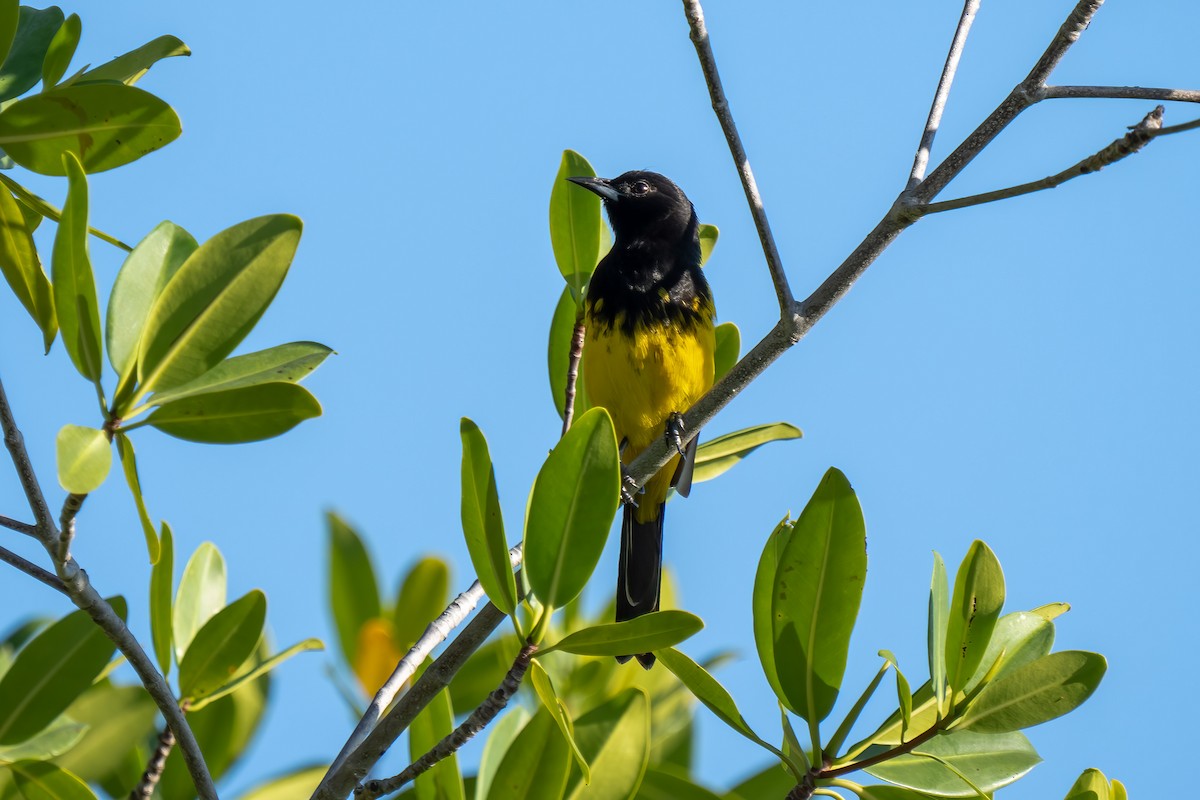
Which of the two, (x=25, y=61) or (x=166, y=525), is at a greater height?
(x=25, y=61)

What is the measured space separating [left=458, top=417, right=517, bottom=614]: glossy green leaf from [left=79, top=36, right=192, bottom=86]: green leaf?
1152 mm

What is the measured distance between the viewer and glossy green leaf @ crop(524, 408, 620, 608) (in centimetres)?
229

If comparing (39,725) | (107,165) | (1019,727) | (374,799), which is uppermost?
(107,165)

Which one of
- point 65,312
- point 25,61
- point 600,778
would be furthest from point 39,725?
point 25,61

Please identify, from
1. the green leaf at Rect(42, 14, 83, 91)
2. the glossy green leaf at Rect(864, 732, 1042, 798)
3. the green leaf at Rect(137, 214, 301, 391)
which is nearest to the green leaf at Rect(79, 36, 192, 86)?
the green leaf at Rect(42, 14, 83, 91)

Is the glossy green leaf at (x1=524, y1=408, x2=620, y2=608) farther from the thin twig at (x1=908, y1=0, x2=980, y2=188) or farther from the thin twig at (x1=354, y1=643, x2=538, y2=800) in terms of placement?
the thin twig at (x1=908, y1=0, x2=980, y2=188)

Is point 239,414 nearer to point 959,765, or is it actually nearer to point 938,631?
point 938,631

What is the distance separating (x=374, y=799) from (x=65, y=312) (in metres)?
1.04

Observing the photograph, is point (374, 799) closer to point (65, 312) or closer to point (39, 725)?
point (39, 725)

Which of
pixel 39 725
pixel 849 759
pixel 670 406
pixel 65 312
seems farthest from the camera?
pixel 670 406

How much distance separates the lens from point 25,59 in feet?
8.66

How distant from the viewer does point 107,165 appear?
2592 mm

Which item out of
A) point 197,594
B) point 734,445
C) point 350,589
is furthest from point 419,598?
point 734,445

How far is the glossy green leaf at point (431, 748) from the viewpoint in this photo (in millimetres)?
2525
